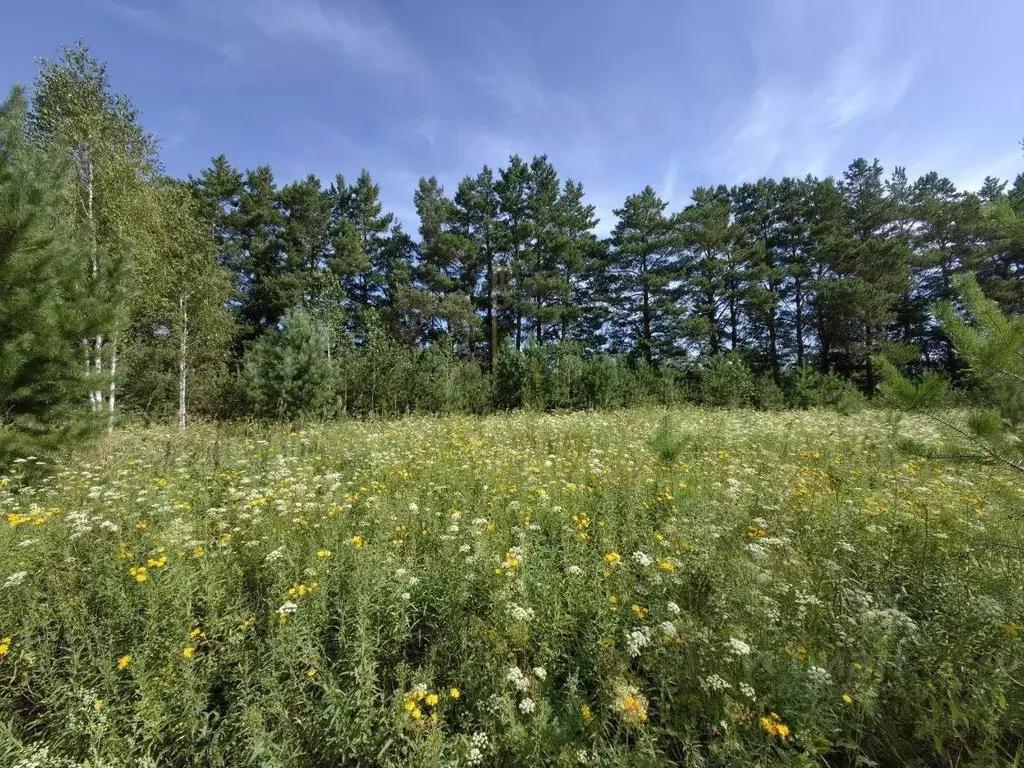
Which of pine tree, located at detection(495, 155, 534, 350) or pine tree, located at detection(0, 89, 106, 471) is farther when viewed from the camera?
pine tree, located at detection(495, 155, 534, 350)

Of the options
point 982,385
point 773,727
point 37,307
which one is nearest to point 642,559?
point 773,727

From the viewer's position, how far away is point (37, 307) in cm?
488

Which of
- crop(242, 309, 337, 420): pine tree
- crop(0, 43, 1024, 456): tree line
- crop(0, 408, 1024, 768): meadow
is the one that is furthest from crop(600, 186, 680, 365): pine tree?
crop(0, 408, 1024, 768): meadow

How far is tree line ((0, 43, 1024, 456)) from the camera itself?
16516mm

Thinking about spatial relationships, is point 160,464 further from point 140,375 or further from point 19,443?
point 140,375

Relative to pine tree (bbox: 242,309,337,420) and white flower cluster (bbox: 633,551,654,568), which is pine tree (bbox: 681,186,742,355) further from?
white flower cluster (bbox: 633,551,654,568)

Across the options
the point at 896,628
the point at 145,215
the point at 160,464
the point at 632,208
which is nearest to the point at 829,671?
the point at 896,628

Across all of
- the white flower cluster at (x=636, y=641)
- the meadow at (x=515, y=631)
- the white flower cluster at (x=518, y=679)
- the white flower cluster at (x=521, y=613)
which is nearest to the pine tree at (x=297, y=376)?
the meadow at (x=515, y=631)

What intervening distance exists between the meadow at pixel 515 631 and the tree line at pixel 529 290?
1096 centimetres

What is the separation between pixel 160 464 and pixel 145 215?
10244 millimetres

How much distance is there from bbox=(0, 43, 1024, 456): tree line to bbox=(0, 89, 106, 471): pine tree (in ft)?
24.0

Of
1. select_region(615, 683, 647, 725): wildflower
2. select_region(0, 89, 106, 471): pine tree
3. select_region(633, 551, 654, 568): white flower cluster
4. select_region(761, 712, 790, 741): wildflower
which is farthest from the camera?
select_region(0, 89, 106, 471): pine tree

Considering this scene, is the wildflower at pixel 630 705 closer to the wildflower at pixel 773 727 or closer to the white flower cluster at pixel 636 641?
the white flower cluster at pixel 636 641

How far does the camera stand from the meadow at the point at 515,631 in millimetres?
1813
